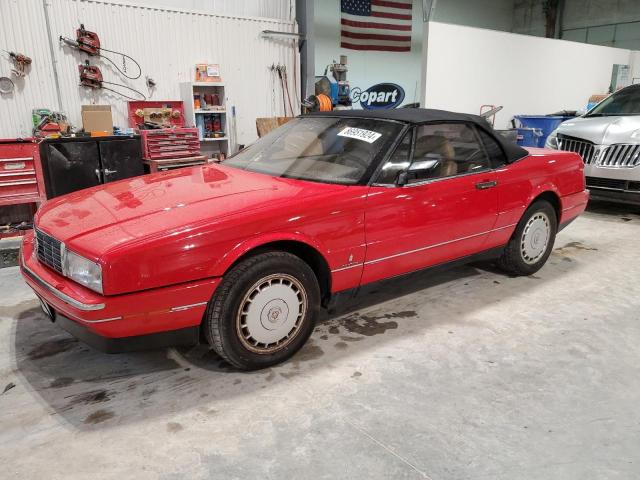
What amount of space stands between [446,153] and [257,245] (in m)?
1.45

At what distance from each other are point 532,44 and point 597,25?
6.92 meters

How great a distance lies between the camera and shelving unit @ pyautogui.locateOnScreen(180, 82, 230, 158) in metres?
6.48

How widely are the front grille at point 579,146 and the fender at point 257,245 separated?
15.2 ft

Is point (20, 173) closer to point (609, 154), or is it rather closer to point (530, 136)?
point (609, 154)

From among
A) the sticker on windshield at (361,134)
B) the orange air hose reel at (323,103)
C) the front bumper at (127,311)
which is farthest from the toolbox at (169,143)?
the front bumper at (127,311)

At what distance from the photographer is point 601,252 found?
14.4 ft

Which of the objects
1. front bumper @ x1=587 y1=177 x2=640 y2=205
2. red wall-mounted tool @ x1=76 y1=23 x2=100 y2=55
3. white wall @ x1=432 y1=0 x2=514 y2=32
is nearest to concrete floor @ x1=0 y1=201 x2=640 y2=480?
front bumper @ x1=587 y1=177 x2=640 y2=205

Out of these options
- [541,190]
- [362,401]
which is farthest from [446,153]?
[362,401]

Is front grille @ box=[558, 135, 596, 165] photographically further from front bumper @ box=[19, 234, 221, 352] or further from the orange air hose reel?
front bumper @ box=[19, 234, 221, 352]

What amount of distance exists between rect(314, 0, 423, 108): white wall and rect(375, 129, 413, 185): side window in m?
A: 7.87

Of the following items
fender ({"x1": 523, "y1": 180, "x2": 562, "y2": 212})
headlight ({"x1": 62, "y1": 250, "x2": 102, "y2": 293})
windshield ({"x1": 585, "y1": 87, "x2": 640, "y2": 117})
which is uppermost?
windshield ({"x1": 585, "y1": 87, "x2": 640, "y2": 117})

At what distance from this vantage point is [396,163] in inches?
105

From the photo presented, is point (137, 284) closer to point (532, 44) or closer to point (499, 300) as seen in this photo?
point (499, 300)

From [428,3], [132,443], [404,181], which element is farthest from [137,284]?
[428,3]
